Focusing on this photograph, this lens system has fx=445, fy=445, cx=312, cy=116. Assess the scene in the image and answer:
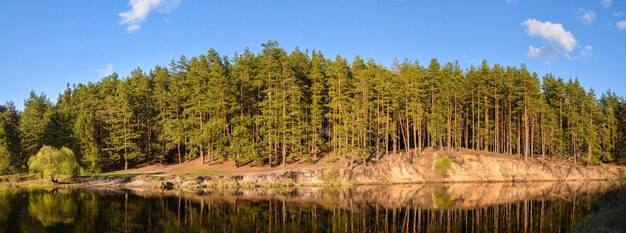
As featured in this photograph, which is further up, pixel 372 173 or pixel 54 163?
pixel 54 163

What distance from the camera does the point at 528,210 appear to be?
1268 inches

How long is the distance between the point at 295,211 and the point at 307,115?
35093mm

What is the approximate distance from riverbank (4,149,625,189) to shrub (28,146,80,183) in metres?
2.12

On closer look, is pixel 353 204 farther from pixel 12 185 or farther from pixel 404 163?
pixel 12 185

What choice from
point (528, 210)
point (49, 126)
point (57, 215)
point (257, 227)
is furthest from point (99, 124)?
point (528, 210)

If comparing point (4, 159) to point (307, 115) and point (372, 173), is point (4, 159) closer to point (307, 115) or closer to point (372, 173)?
point (307, 115)

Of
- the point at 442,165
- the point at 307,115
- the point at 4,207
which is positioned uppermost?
the point at 307,115

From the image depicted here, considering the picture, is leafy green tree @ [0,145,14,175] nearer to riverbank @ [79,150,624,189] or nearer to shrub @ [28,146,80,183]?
shrub @ [28,146,80,183]

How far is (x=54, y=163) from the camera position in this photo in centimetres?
5428

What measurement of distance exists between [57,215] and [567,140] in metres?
74.8

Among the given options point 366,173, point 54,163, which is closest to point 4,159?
point 54,163

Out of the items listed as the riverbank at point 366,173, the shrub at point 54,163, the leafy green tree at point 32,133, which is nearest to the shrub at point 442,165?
the riverbank at point 366,173

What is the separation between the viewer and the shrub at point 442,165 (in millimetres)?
59781

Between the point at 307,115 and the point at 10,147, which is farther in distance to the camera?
the point at 307,115
